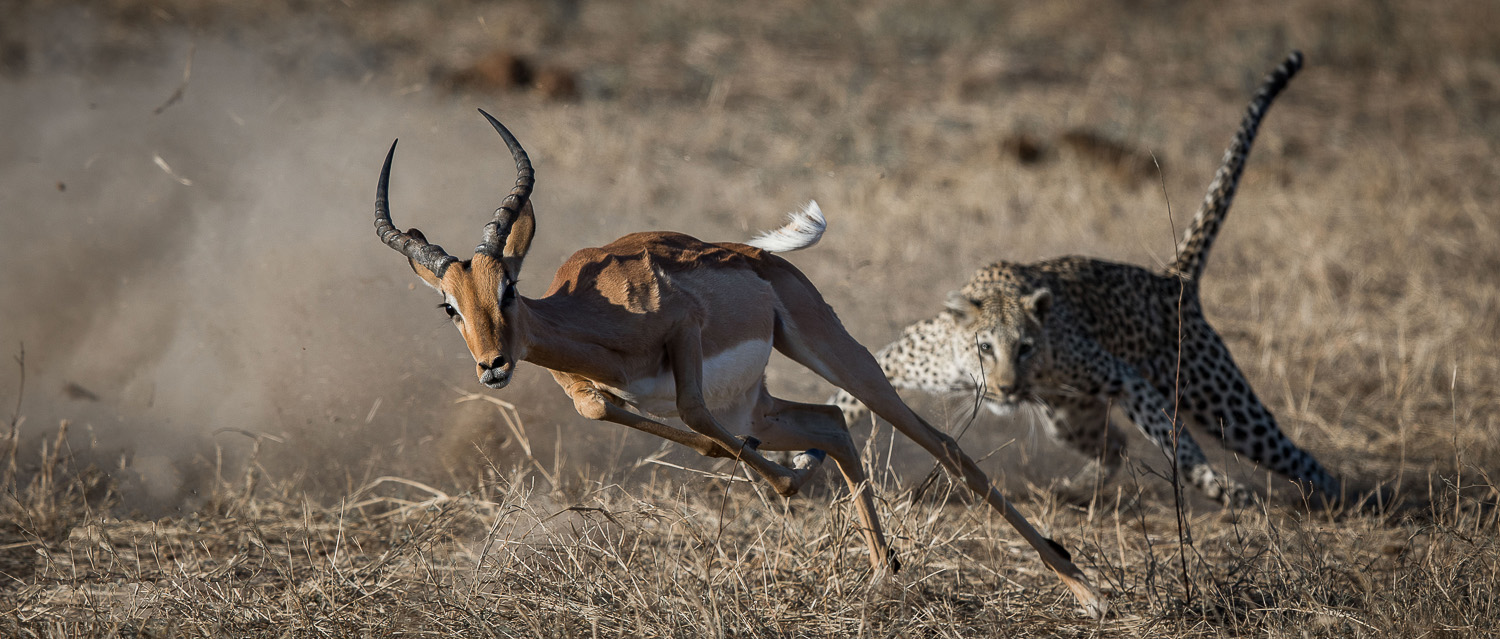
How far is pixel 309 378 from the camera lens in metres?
6.66

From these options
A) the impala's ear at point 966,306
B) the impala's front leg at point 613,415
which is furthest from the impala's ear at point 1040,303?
the impala's front leg at point 613,415

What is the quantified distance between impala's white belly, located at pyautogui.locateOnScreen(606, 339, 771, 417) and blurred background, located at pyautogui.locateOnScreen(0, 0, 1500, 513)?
116 centimetres

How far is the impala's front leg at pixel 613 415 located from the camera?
3.95 m

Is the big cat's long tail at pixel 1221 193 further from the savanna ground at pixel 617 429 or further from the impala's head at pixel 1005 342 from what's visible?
the impala's head at pixel 1005 342

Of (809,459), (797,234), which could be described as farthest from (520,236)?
(809,459)

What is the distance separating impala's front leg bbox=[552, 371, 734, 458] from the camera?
3.95 metres

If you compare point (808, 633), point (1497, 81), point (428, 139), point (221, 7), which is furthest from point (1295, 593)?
point (221, 7)

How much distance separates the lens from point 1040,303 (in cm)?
657

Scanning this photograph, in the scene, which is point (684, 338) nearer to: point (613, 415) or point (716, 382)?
point (716, 382)

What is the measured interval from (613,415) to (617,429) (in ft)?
9.59

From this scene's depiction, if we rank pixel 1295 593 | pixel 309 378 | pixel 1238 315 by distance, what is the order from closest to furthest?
pixel 1295 593 → pixel 309 378 → pixel 1238 315

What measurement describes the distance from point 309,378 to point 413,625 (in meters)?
3.01

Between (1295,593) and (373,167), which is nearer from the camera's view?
(1295,593)

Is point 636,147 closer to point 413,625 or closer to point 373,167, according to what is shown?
point 373,167
